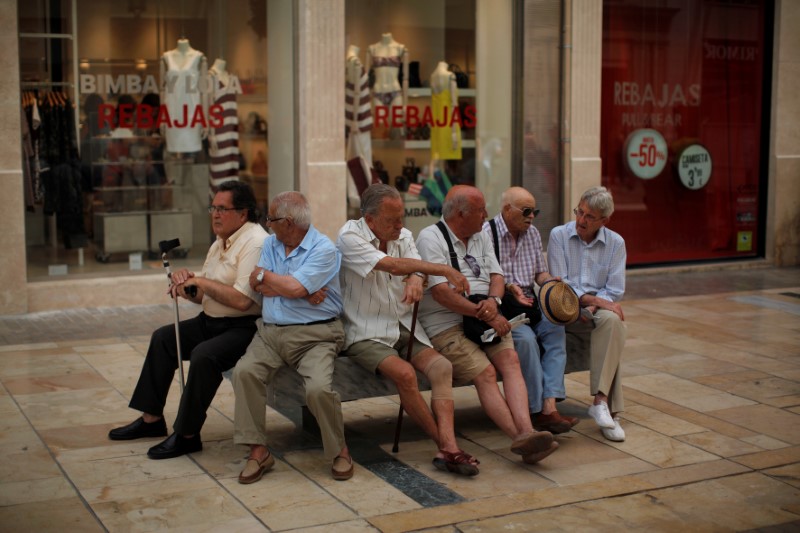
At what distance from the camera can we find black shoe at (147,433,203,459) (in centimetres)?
593

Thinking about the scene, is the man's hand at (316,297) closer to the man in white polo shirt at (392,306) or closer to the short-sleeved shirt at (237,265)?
the man in white polo shirt at (392,306)

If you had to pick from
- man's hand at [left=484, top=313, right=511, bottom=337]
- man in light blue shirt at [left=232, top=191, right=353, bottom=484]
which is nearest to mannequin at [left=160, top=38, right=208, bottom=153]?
man in light blue shirt at [left=232, top=191, right=353, bottom=484]

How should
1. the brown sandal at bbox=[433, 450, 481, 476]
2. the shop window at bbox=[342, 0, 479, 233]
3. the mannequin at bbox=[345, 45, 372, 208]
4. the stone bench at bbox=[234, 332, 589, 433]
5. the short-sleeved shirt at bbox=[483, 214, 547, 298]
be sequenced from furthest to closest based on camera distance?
the shop window at bbox=[342, 0, 479, 233]
the mannequin at bbox=[345, 45, 372, 208]
the short-sleeved shirt at bbox=[483, 214, 547, 298]
the stone bench at bbox=[234, 332, 589, 433]
the brown sandal at bbox=[433, 450, 481, 476]

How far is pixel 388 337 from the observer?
19.6 ft

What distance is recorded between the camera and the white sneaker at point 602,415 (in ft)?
20.8

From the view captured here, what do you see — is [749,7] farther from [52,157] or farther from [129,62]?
[52,157]

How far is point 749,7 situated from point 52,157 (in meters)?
8.47

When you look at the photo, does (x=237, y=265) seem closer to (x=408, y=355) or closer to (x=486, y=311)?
(x=408, y=355)

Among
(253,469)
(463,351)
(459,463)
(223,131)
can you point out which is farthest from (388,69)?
(253,469)

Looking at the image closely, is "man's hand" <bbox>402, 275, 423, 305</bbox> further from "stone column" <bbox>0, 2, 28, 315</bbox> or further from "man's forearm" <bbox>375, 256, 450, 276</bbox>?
A: "stone column" <bbox>0, 2, 28, 315</bbox>

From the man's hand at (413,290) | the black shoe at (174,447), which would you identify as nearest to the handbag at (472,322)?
the man's hand at (413,290)

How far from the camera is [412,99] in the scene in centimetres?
1184

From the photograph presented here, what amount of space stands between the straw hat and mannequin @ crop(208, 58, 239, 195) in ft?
18.0

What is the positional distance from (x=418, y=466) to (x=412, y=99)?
6595 millimetres
